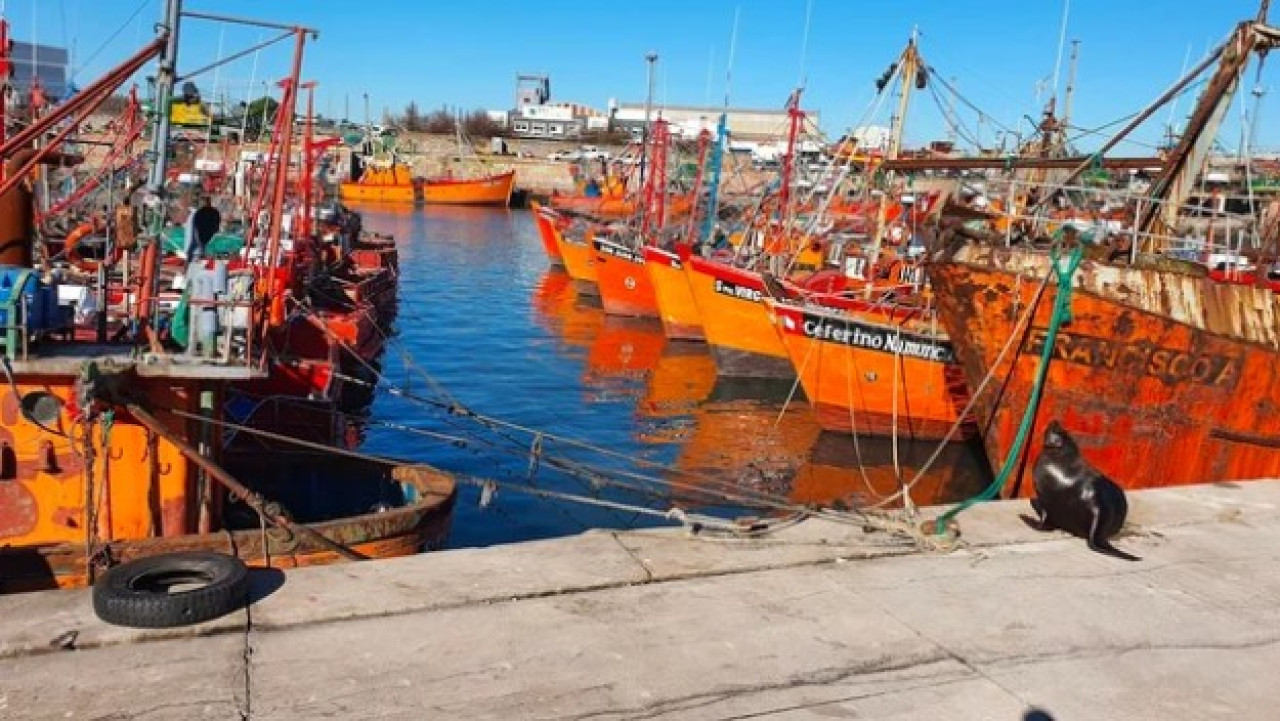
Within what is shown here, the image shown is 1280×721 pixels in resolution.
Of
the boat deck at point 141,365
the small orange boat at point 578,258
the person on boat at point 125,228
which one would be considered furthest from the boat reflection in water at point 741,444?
the small orange boat at point 578,258

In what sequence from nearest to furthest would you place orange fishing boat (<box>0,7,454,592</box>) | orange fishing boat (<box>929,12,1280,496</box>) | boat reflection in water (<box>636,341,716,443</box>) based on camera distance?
orange fishing boat (<box>0,7,454,592</box>) → orange fishing boat (<box>929,12,1280,496</box>) → boat reflection in water (<box>636,341,716,443</box>)

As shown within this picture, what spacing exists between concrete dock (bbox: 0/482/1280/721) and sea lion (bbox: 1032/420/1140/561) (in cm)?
30

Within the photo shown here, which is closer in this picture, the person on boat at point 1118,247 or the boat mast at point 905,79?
the person on boat at point 1118,247

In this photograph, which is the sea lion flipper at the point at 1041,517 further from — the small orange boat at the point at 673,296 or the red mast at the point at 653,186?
the red mast at the point at 653,186

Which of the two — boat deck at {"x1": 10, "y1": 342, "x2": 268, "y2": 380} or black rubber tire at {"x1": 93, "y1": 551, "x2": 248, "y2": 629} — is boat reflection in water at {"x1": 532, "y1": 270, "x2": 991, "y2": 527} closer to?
boat deck at {"x1": 10, "y1": 342, "x2": 268, "y2": 380}

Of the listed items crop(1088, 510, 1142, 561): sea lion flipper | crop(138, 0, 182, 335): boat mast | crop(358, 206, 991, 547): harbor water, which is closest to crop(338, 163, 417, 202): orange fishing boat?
crop(358, 206, 991, 547): harbor water

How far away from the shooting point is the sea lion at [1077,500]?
6.87m

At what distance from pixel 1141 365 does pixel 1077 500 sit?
189 inches

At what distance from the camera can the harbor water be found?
1230 centimetres

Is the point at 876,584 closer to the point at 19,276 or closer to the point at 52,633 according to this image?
the point at 52,633

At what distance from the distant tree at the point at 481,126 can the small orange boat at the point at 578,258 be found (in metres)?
70.1

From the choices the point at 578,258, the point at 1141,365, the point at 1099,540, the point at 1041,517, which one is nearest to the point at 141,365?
the point at 1041,517

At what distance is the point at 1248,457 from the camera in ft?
37.3

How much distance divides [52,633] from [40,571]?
274 cm
